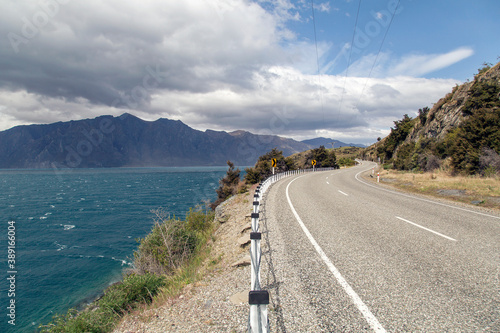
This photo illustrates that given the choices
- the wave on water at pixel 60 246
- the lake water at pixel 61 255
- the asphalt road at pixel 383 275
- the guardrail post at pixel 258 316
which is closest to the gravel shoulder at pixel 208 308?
the asphalt road at pixel 383 275

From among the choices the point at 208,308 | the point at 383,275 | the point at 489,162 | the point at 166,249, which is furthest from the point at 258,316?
the point at 489,162

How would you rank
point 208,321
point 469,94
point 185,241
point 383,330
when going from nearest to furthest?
point 383,330
point 208,321
point 185,241
point 469,94

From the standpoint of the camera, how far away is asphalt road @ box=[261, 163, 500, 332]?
3.10 m

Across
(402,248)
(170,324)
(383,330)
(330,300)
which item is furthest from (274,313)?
(402,248)

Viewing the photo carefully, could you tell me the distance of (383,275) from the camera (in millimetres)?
4336

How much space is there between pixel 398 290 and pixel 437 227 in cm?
506

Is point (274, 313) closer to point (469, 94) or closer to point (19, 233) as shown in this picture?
point (19, 233)

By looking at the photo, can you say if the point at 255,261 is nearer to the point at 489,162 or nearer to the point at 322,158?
the point at 489,162

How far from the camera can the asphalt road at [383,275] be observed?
122 inches

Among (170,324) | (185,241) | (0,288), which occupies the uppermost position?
(170,324)

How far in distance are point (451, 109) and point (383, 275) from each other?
39625 mm

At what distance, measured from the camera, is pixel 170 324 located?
3.63m

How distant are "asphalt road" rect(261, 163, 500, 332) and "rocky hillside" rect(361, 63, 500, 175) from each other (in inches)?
661

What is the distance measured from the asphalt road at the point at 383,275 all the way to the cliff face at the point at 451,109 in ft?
95.7
